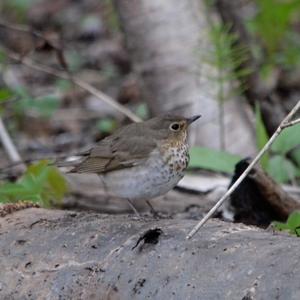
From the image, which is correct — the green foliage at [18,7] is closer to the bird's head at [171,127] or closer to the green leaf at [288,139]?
the green leaf at [288,139]

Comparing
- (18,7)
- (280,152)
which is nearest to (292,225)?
(280,152)

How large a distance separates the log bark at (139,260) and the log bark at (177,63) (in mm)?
2843

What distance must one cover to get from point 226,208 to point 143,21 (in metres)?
2.34

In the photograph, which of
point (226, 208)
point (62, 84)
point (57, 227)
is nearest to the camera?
point (57, 227)

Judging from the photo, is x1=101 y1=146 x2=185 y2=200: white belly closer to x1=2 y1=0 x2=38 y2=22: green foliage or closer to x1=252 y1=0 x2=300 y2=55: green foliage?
x1=252 y1=0 x2=300 y2=55: green foliage

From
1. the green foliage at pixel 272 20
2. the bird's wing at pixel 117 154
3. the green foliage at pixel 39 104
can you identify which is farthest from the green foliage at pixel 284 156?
the green foliage at pixel 39 104

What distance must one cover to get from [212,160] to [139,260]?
219cm

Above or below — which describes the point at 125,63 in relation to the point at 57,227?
below

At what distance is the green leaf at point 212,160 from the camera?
4945 millimetres

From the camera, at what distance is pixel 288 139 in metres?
4.92

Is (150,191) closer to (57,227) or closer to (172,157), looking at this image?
(172,157)

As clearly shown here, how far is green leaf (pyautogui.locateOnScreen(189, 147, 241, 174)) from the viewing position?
4.95 meters

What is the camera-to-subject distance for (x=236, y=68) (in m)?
6.44

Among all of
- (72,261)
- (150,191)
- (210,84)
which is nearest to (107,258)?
(72,261)
